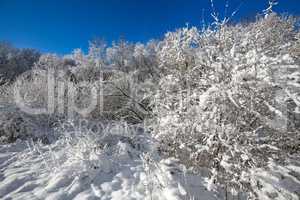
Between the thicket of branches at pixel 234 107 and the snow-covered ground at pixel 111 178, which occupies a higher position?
the thicket of branches at pixel 234 107

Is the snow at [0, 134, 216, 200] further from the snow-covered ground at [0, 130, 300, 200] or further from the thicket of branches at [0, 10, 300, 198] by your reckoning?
the thicket of branches at [0, 10, 300, 198]

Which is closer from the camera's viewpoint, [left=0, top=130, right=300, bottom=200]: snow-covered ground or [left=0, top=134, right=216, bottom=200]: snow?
[left=0, top=130, right=300, bottom=200]: snow-covered ground

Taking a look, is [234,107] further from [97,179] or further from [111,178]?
[97,179]

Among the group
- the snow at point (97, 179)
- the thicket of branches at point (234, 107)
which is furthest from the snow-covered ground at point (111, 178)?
the thicket of branches at point (234, 107)

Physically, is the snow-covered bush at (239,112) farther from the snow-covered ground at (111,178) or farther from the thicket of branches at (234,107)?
the snow-covered ground at (111,178)

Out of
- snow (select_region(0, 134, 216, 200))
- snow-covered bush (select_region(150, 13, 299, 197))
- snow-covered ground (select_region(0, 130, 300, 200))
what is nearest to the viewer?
snow-covered ground (select_region(0, 130, 300, 200))

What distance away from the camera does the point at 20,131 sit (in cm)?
745

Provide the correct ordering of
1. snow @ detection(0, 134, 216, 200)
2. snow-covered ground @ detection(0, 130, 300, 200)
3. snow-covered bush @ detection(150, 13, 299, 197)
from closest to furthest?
snow-covered ground @ detection(0, 130, 300, 200) < snow-covered bush @ detection(150, 13, 299, 197) < snow @ detection(0, 134, 216, 200)

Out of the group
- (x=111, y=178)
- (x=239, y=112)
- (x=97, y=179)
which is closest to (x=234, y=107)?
(x=239, y=112)

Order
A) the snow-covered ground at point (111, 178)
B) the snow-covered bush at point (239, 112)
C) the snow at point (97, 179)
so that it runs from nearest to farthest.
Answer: the snow-covered ground at point (111, 178)
the snow-covered bush at point (239, 112)
the snow at point (97, 179)

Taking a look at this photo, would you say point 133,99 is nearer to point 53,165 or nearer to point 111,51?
point 53,165

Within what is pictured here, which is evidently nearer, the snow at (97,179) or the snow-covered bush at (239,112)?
the snow-covered bush at (239,112)

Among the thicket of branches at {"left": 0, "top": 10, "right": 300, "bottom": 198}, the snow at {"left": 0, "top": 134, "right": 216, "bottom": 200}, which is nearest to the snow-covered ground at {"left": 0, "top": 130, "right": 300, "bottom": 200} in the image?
the snow at {"left": 0, "top": 134, "right": 216, "bottom": 200}

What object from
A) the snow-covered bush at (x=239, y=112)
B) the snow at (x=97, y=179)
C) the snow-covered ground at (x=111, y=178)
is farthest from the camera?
the snow at (x=97, y=179)
